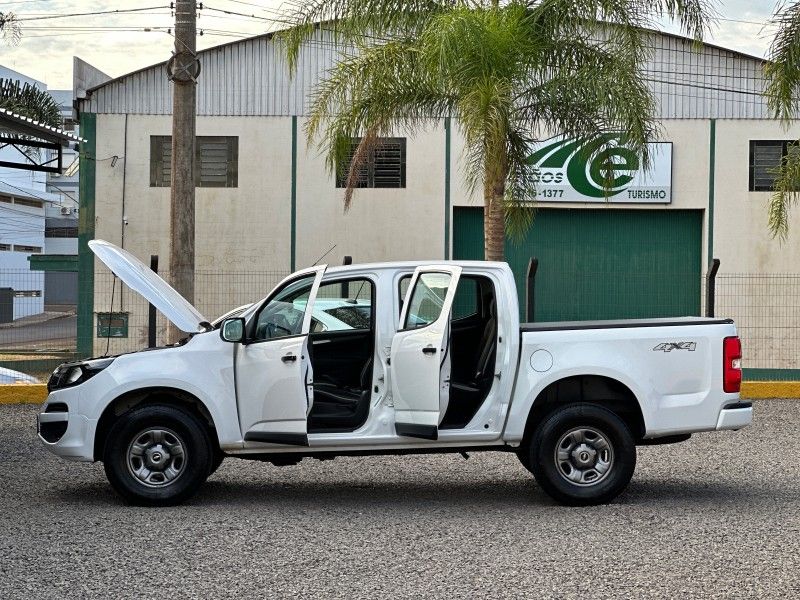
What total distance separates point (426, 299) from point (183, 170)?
333 inches

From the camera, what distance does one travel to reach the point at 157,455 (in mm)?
9234

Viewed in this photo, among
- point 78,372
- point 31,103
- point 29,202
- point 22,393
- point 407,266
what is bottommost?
point 22,393

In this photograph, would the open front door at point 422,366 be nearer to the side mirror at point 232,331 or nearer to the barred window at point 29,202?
the side mirror at point 232,331

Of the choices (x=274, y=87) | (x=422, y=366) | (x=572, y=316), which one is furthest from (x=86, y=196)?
(x=422, y=366)

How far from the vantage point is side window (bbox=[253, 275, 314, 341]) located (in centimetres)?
933

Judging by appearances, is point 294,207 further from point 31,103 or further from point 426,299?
point 426,299

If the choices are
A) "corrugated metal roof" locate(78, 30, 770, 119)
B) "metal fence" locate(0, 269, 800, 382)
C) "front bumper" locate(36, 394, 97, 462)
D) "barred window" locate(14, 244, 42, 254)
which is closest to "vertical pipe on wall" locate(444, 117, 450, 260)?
"metal fence" locate(0, 269, 800, 382)

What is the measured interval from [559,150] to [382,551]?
1770 cm

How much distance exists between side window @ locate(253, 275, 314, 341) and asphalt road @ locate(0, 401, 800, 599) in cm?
132

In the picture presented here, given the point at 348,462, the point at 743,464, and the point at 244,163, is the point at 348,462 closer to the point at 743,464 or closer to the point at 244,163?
the point at 743,464

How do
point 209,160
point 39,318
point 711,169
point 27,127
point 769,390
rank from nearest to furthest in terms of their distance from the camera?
1. point 27,127
2. point 769,390
3. point 39,318
4. point 711,169
5. point 209,160

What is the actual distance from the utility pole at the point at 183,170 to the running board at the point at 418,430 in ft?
26.6

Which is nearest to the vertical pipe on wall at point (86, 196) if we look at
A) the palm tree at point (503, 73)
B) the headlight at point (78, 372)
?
the palm tree at point (503, 73)

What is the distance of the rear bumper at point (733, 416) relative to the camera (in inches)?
366
